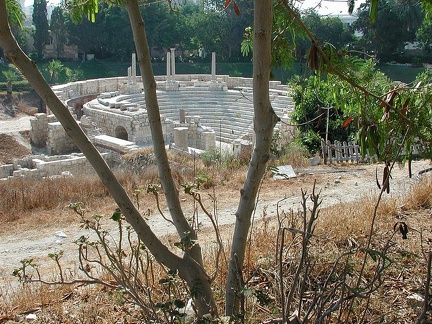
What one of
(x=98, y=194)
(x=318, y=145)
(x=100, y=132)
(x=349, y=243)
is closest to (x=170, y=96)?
(x=100, y=132)

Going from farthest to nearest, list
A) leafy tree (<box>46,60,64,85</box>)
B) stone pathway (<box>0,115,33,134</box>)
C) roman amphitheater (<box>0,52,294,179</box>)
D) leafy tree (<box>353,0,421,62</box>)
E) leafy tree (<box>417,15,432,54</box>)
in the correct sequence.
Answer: leafy tree (<box>46,60,64,85</box>) < leafy tree (<box>353,0,421,62</box>) < leafy tree (<box>417,15,432,54</box>) < stone pathway (<box>0,115,33,134</box>) < roman amphitheater (<box>0,52,294,179</box>)

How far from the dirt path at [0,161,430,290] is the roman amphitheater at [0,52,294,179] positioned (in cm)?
723

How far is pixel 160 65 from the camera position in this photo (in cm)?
4325

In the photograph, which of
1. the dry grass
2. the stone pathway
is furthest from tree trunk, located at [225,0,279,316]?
the stone pathway

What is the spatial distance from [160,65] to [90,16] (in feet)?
134

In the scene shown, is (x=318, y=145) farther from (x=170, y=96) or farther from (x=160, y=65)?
(x=160, y=65)

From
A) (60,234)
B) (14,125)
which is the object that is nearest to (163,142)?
(60,234)

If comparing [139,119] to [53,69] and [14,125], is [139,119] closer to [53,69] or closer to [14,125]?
[14,125]

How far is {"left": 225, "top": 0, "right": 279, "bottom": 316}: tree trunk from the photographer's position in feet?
7.85

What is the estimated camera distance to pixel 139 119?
71.8 feet

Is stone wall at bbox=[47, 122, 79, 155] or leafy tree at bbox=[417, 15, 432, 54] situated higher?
leafy tree at bbox=[417, 15, 432, 54]

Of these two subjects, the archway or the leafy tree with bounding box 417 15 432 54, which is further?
the leafy tree with bounding box 417 15 432 54

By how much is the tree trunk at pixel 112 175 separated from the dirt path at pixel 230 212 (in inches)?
107

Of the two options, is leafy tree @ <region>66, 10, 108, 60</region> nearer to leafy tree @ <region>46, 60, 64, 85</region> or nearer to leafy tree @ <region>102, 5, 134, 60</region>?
leafy tree @ <region>102, 5, 134, 60</region>
